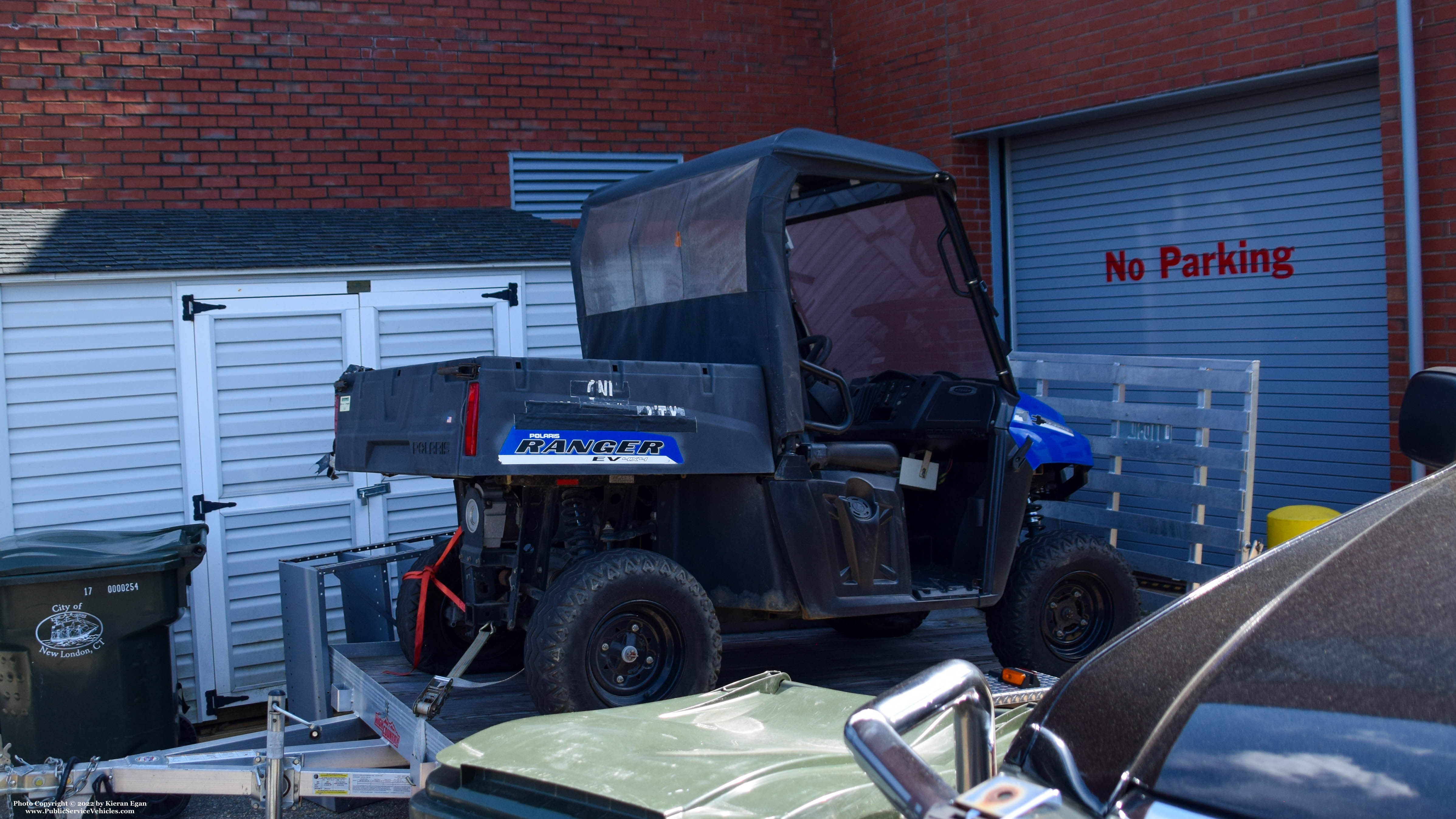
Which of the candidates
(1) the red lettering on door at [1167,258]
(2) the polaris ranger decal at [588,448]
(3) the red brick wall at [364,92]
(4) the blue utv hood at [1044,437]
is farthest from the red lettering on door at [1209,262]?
(2) the polaris ranger decal at [588,448]

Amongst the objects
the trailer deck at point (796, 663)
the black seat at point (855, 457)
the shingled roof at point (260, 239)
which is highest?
the shingled roof at point (260, 239)

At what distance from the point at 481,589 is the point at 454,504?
131 inches

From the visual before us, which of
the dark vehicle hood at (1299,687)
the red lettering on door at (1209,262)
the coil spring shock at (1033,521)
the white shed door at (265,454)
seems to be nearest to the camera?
the dark vehicle hood at (1299,687)

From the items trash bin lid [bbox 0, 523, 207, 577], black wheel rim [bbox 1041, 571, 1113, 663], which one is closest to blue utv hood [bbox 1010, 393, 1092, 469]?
black wheel rim [bbox 1041, 571, 1113, 663]

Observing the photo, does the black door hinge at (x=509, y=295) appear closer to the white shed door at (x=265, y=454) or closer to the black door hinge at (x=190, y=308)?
the white shed door at (x=265, y=454)

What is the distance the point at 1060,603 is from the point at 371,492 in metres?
4.23

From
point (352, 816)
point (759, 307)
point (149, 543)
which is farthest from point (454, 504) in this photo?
point (759, 307)

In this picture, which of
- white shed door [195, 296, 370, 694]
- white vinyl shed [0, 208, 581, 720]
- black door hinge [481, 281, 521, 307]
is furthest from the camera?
black door hinge [481, 281, 521, 307]

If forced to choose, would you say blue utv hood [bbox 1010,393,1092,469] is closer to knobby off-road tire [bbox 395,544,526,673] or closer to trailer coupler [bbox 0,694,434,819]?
knobby off-road tire [bbox 395,544,526,673]

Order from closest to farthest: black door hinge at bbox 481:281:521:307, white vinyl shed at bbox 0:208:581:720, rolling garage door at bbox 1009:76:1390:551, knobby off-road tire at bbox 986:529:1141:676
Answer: knobby off-road tire at bbox 986:529:1141:676
white vinyl shed at bbox 0:208:581:720
rolling garage door at bbox 1009:76:1390:551
black door hinge at bbox 481:281:521:307

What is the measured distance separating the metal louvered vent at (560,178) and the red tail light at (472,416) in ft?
18.2

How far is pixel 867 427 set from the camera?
5.34 meters

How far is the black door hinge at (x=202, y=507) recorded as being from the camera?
22.2 ft

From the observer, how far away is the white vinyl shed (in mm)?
6453
